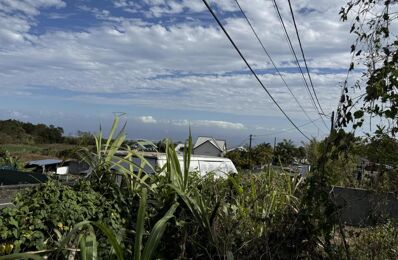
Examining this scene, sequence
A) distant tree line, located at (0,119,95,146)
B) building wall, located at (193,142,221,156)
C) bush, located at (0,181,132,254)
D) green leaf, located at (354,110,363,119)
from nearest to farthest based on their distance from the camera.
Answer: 1. bush, located at (0,181,132,254)
2. green leaf, located at (354,110,363,119)
3. building wall, located at (193,142,221,156)
4. distant tree line, located at (0,119,95,146)

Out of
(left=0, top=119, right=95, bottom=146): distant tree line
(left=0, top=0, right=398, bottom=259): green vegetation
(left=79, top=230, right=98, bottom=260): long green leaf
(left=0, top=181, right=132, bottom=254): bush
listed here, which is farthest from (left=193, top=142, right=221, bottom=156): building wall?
(left=79, top=230, right=98, bottom=260): long green leaf

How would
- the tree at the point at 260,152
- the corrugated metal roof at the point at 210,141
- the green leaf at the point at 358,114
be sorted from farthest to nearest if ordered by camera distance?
the corrugated metal roof at the point at 210,141, the tree at the point at 260,152, the green leaf at the point at 358,114

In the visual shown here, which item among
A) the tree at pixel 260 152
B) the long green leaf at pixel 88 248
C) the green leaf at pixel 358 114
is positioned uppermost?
the green leaf at pixel 358 114

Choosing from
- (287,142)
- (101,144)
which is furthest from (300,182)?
A: (287,142)

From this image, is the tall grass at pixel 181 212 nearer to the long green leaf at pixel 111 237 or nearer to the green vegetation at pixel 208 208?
the green vegetation at pixel 208 208

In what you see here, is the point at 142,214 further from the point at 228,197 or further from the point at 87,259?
→ the point at 228,197

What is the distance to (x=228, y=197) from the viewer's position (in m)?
5.76

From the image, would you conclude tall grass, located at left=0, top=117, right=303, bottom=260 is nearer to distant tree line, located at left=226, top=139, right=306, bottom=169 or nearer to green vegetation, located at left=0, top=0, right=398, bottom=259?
green vegetation, located at left=0, top=0, right=398, bottom=259

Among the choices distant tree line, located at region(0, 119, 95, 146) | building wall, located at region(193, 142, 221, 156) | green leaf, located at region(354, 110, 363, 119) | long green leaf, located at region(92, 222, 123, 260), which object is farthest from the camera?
distant tree line, located at region(0, 119, 95, 146)

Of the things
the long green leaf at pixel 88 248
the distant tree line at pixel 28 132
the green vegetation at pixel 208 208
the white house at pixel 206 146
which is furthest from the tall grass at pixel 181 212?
the distant tree line at pixel 28 132

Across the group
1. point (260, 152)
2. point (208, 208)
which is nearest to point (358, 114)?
point (208, 208)

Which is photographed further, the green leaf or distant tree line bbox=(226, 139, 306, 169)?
distant tree line bbox=(226, 139, 306, 169)

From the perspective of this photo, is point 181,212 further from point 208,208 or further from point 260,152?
point 260,152

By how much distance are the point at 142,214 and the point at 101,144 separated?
1620 millimetres
